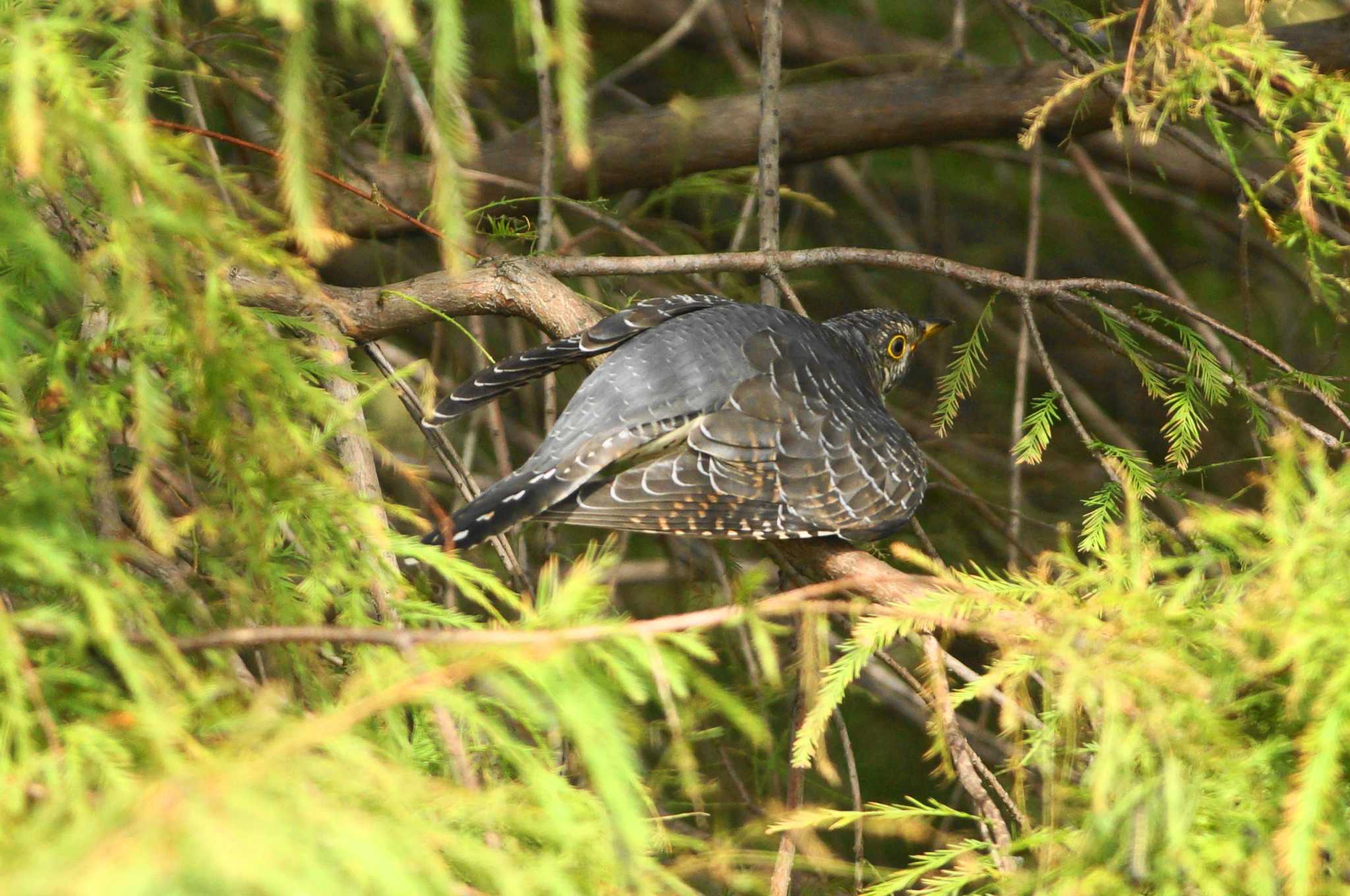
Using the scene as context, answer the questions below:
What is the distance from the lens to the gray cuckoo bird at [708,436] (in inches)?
105

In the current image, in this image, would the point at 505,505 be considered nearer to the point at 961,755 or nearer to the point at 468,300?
the point at 468,300

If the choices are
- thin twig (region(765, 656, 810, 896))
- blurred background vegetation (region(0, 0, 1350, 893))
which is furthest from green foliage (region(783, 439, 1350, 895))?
thin twig (region(765, 656, 810, 896))

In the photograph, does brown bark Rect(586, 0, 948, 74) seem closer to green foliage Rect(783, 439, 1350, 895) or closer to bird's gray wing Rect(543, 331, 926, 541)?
bird's gray wing Rect(543, 331, 926, 541)

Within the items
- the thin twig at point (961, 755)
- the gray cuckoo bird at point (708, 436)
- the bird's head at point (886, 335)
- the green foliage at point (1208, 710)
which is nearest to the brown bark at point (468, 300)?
the gray cuckoo bird at point (708, 436)

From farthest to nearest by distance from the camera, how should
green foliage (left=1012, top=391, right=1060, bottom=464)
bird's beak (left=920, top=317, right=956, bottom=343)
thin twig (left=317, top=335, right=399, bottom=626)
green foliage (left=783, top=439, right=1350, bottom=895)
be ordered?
bird's beak (left=920, top=317, right=956, bottom=343) < green foliage (left=1012, top=391, right=1060, bottom=464) < thin twig (left=317, top=335, right=399, bottom=626) < green foliage (left=783, top=439, right=1350, bottom=895)

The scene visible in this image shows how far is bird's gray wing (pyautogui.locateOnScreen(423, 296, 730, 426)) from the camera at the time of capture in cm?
266

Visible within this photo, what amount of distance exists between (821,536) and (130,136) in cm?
203

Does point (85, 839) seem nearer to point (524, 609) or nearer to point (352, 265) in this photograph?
point (524, 609)

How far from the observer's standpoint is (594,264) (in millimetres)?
2842

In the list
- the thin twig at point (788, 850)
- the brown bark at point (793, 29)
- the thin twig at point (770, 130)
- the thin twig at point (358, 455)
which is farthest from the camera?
the brown bark at point (793, 29)

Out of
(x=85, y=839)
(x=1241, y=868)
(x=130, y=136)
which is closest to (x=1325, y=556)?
(x=1241, y=868)

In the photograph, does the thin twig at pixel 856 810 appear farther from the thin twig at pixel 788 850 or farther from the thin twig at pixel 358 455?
the thin twig at pixel 358 455

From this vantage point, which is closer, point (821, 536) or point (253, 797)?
point (253, 797)

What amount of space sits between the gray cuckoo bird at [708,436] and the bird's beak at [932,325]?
2.65 ft
